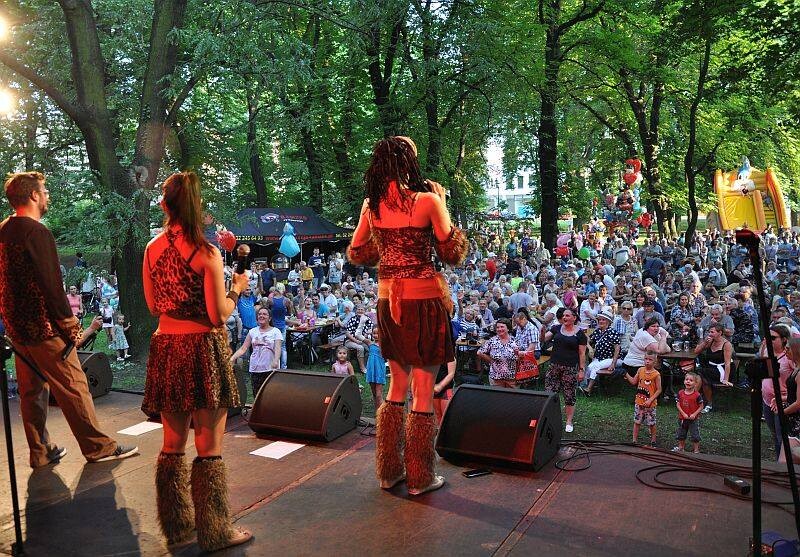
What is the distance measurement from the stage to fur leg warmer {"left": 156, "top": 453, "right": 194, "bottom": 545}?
0.10 meters

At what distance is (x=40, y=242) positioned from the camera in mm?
4426

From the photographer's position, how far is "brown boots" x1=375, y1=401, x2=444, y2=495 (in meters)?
3.93

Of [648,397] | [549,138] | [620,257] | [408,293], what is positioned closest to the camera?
[408,293]

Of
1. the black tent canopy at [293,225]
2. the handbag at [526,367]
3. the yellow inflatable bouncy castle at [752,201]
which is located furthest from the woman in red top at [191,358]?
the yellow inflatable bouncy castle at [752,201]

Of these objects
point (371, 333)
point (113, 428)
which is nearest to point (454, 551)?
point (113, 428)

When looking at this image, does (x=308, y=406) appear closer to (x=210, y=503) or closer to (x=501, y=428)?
(x=501, y=428)

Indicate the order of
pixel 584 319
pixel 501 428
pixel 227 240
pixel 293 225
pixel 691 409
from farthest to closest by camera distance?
pixel 293 225, pixel 584 319, pixel 691 409, pixel 501 428, pixel 227 240

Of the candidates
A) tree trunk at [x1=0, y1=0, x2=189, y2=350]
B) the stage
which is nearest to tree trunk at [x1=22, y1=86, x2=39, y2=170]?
tree trunk at [x1=0, y1=0, x2=189, y2=350]

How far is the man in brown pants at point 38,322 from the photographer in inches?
175

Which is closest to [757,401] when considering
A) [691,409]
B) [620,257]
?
[691,409]

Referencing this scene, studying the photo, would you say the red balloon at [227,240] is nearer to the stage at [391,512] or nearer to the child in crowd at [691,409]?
the stage at [391,512]

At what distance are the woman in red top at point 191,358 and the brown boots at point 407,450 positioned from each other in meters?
0.97

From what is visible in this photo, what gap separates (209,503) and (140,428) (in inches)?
103

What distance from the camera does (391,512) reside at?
3750 millimetres
